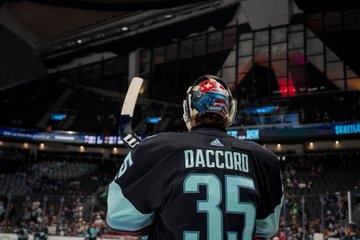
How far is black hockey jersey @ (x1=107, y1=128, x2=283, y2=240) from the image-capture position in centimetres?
161

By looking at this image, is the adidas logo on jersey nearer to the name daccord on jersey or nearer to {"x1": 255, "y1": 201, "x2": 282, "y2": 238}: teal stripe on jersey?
the name daccord on jersey

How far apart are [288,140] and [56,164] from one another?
15489 millimetres

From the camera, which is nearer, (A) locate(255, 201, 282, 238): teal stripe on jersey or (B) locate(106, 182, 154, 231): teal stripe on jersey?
(B) locate(106, 182, 154, 231): teal stripe on jersey

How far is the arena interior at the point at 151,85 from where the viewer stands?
22172mm

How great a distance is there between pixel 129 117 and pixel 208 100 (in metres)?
0.82

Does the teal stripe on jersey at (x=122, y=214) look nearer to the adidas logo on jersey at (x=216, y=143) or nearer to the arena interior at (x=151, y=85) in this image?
the adidas logo on jersey at (x=216, y=143)

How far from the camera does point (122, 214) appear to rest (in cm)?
166

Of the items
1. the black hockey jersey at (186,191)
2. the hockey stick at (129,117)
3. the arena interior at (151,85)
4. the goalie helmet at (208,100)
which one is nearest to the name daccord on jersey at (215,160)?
the black hockey jersey at (186,191)

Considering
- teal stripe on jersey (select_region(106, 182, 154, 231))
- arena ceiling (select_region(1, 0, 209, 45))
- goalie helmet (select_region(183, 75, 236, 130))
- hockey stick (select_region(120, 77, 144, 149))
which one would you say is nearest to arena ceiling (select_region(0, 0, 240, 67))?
arena ceiling (select_region(1, 0, 209, 45))

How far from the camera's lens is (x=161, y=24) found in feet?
102

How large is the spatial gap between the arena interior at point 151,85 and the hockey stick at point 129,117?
14.9 metres

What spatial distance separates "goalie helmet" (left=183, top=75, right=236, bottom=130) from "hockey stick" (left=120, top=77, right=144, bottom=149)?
52 cm

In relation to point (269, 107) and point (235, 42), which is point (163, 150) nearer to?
point (269, 107)

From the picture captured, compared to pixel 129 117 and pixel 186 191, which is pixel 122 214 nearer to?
pixel 186 191
